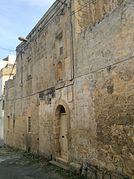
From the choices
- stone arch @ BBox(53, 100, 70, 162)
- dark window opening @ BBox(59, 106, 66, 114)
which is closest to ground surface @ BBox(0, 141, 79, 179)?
stone arch @ BBox(53, 100, 70, 162)

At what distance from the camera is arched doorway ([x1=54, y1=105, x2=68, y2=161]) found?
10705 mm

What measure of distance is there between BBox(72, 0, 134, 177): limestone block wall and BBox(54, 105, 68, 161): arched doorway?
1.33 m

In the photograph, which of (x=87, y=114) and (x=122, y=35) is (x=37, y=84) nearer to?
(x=87, y=114)

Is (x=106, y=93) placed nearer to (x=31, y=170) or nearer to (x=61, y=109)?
(x=61, y=109)

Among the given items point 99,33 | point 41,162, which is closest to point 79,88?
point 99,33

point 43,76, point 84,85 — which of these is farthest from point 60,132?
point 43,76

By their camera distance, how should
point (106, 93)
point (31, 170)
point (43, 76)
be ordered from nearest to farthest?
point (106, 93), point (31, 170), point (43, 76)

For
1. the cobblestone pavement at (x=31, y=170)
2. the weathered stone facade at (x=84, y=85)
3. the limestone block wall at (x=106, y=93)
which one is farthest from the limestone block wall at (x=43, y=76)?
the limestone block wall at (x=106, y=93)

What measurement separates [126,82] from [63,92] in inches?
158

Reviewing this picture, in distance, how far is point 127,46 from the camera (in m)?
6.83

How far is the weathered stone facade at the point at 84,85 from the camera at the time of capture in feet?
22.7

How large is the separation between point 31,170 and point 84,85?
410 centimetres

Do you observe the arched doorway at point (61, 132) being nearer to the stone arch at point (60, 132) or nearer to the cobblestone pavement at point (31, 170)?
the stone arch at point (60, 132)

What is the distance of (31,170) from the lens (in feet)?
33.3
